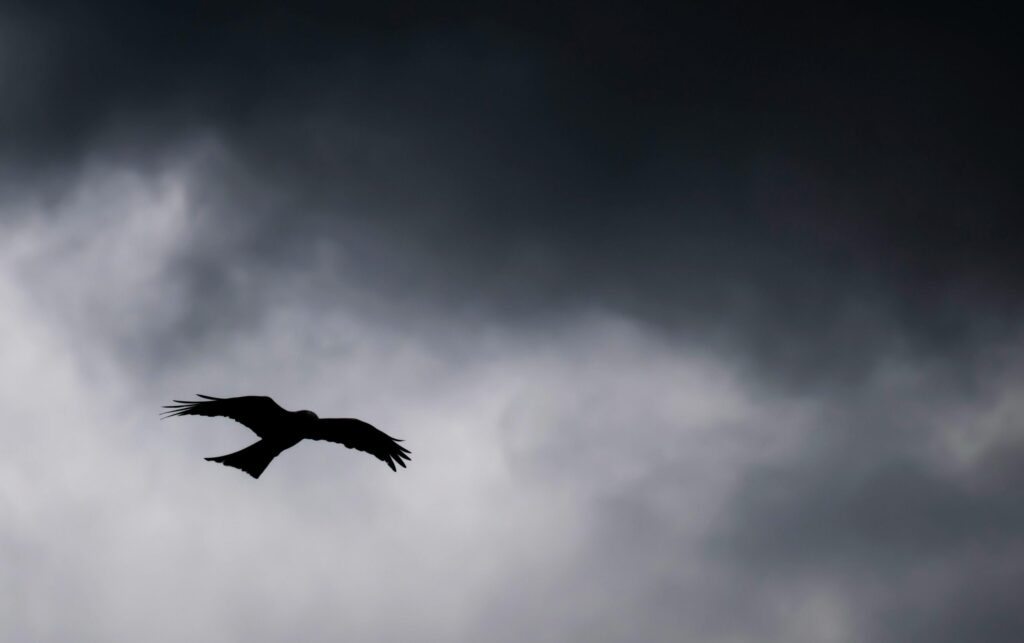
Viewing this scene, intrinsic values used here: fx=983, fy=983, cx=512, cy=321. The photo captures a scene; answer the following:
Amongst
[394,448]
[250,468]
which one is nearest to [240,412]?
[250,468]

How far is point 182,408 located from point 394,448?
20.2ft

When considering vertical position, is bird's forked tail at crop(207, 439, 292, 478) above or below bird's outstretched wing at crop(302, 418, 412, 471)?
below

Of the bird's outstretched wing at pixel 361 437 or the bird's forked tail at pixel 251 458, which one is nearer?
the bird's forked tail at pixel 251 458

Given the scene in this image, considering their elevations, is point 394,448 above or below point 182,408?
above

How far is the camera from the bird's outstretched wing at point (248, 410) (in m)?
22.9

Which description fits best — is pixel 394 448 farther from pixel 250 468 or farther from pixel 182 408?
pixel 182 408

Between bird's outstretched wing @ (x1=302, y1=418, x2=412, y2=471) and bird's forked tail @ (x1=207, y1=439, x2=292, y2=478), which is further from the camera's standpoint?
bird's outstretched wing @ (x1=302, y1=418, x2=412, y2=471)

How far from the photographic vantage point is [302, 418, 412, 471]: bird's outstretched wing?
84.5 feet

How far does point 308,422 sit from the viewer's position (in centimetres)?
2470

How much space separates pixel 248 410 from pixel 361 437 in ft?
12.5

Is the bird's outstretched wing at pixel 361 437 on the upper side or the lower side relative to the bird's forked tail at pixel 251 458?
upper

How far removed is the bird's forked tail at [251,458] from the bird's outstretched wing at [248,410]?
0.44 metres

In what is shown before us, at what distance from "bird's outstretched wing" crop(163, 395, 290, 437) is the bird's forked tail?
0.44m

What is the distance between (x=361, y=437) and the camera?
2647 cm
